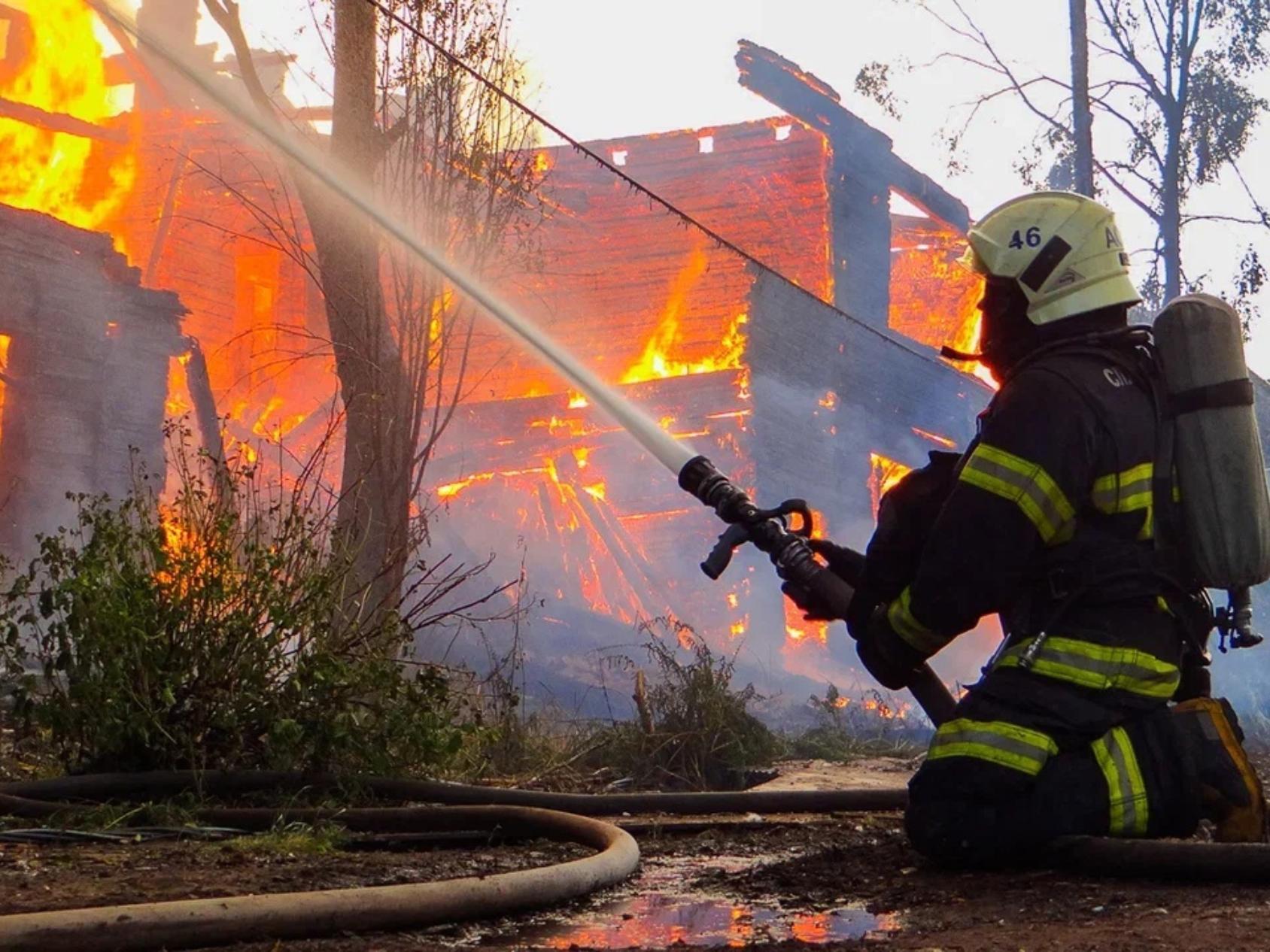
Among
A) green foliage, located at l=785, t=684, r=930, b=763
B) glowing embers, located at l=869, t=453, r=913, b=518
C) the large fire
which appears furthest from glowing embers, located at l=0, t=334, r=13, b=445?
glowing embers, located at l=869, t=453, r=913, b=518

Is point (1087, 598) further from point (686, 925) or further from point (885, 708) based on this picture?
point (885, 708)

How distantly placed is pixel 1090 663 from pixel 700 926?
1207 millimetres

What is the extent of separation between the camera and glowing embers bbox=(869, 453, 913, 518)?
2247 cm

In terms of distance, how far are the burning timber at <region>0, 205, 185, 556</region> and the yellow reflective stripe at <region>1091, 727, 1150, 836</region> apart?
10902mm

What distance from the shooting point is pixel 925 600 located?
3775 millimetres

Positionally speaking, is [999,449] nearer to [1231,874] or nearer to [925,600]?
[925,600]

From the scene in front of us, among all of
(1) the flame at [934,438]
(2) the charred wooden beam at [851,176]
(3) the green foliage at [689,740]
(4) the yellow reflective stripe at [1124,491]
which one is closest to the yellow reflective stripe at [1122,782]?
(4) the yellow reflective stripe at [1124,491]

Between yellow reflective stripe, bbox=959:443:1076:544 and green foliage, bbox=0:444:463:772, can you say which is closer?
yellow reflective stripe, bbox=959:443:1076:544

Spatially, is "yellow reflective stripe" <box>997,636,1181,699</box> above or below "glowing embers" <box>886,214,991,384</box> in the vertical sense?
below

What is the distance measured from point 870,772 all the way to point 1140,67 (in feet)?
50.8

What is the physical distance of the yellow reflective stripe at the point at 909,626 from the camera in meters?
3.83

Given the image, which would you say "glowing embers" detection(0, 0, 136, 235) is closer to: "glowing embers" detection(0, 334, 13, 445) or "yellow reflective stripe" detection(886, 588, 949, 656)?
"glowing embers" detection(0, 334, 13, 445)

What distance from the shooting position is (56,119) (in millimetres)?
15930

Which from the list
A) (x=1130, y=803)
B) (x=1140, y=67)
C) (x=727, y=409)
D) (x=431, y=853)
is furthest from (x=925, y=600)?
(x=1140, y=67)
